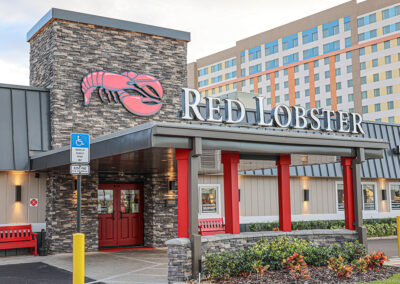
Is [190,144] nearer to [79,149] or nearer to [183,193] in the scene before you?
[183,193]

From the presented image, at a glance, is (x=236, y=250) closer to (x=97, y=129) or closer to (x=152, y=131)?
(x=152, y=131)

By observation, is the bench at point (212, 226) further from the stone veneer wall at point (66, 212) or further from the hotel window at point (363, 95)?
the hotel window at point (363, 95)

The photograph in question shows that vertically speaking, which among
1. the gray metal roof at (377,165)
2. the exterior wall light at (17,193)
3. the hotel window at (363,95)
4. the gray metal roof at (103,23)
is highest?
the hotel window at (363,95)

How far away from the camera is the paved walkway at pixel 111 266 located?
1109 centimetres

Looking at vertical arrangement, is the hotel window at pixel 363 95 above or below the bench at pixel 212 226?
above

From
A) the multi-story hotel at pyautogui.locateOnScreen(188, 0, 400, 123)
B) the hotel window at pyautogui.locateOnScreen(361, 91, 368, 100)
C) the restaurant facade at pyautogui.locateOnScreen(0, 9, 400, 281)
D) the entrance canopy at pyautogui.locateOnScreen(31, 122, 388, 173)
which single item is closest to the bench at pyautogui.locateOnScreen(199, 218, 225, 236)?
the restaurant facade at pyautogui.locateOnScreen(0, 9, 400, 281)

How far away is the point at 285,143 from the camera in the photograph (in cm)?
1213

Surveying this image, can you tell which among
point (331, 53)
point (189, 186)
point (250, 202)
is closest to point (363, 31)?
point (331, 53)

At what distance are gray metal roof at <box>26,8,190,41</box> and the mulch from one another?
35.0 feet

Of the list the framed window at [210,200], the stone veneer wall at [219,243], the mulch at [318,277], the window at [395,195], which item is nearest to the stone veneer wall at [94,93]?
the framed window at [210,200]

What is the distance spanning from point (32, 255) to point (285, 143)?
354 inches

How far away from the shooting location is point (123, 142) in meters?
11.0

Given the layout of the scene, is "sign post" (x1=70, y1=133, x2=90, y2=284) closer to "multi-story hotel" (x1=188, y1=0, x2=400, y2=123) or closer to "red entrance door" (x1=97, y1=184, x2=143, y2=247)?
"red entrance door" (x1=97, y1=184, x2=143, y2=247)

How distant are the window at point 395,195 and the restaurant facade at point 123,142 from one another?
8.76 metres
